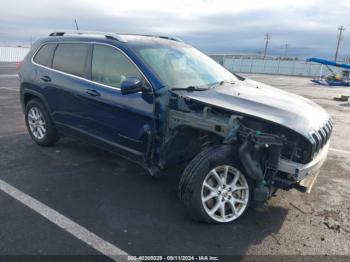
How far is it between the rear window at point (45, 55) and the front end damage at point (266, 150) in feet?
9.98

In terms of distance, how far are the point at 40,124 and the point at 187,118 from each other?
309 centimetres

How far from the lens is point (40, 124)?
5.75 meters

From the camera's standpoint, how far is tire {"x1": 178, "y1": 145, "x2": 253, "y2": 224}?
3.44 m

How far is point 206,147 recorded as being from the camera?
3908 mm

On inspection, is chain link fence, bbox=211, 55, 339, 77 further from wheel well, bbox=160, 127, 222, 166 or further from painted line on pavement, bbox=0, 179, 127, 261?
painted line on pavement, bbox=0, 179, 127, 261

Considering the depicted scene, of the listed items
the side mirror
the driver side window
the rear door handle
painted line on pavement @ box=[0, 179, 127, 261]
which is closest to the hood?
the side mirror

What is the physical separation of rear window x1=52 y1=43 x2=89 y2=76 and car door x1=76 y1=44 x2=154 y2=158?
0.22 meters

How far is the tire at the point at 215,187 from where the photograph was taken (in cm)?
344

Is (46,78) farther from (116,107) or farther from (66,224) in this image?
(66,224)

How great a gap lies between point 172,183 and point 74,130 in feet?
5.49

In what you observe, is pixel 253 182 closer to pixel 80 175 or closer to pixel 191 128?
pixel 191 128

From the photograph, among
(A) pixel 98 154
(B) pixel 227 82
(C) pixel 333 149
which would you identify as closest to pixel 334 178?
(C) pixel 333 149

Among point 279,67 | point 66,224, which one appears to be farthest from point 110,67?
point 279,67

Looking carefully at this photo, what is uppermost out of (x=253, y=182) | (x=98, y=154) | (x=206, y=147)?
→ (x=206, y=147)
